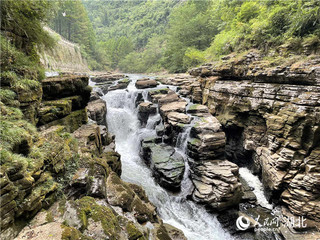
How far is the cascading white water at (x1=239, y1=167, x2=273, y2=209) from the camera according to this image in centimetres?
842

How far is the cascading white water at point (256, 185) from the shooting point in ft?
27.6

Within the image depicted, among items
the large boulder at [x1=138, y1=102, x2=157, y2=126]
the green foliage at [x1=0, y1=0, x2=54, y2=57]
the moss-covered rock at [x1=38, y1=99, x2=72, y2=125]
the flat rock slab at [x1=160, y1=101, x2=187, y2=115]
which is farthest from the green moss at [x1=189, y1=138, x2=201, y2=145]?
the green foliage at [x1=0, y1=0, x2=54, y2=57]

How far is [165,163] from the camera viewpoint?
31.2 feet

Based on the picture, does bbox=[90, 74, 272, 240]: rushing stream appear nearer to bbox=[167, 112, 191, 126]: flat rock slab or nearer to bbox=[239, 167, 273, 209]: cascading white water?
bbox=[239, 167, 273, 209]: cascading white water

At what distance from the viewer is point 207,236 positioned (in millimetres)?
6664

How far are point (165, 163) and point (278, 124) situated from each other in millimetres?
6516

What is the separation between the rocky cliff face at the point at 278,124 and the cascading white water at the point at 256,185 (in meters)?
0.51

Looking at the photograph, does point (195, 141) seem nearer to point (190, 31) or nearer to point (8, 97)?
point (8, 97)

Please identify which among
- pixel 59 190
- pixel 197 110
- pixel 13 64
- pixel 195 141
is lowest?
pixel 195 141

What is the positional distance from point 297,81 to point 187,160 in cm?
725

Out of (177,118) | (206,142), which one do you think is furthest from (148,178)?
(177,118)

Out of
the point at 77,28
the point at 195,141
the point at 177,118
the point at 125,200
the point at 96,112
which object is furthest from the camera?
the point at 77,28

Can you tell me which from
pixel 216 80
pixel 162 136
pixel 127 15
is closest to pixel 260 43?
pixel 216 80

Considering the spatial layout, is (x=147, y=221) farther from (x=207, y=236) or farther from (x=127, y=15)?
(x=127, y=15)
